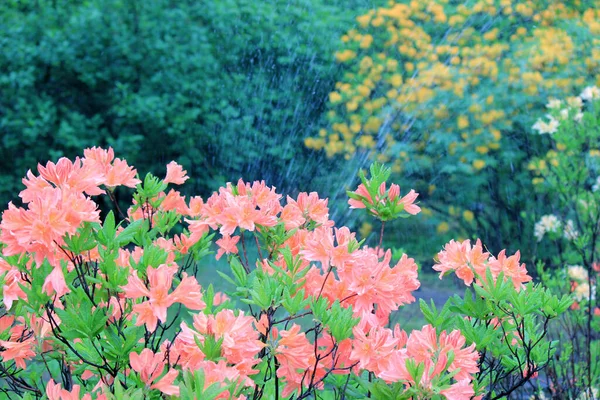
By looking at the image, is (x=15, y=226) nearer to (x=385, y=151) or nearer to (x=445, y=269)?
(x=445, y=269)

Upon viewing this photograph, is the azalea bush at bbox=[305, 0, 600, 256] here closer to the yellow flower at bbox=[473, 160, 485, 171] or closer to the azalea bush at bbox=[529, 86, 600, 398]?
the yellow flower at bbox=[473, 160, 485, 171]

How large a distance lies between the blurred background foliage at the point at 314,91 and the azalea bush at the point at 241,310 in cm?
335

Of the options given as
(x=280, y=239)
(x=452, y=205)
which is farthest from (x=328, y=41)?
(x=280, y=239)

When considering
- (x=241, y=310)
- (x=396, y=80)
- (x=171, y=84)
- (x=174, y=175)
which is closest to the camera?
(x=241, y=310)

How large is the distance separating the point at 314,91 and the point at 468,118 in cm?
220

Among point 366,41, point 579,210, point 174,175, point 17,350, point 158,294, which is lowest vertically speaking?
point 366,41

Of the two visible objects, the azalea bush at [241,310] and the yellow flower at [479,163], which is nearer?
the azalea bush at [241,310]

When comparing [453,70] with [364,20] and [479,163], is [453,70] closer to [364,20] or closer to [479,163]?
[479,163]

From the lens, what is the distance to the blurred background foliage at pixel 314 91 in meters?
4.83

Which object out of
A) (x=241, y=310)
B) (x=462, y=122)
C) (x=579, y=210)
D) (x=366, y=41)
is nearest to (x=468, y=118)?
(x=462, y=122)

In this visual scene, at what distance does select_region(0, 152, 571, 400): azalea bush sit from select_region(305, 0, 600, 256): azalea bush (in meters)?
3.07

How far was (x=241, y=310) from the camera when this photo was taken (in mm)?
1140

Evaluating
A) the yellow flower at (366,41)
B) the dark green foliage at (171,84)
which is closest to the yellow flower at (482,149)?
the dark green foliage at (171,84)

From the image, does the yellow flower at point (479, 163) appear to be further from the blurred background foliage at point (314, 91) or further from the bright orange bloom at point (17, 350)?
the bright orange bloom at point (17, 350)
